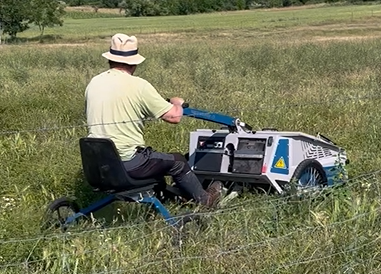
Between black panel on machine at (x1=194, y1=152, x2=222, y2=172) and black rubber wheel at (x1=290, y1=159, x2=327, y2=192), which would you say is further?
black panel on machine at (x1=194, y1=152, x2=222, y2=172)

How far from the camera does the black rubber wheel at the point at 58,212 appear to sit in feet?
17.2

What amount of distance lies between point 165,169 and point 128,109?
0.57 metres

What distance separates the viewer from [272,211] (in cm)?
503

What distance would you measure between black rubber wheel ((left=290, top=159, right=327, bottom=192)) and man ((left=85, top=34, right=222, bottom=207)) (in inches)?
46.3

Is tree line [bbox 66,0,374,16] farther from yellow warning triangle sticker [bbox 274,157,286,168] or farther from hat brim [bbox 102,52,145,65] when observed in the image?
hat brim [bbox 102,52,145,65]

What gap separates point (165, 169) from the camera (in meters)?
5.11

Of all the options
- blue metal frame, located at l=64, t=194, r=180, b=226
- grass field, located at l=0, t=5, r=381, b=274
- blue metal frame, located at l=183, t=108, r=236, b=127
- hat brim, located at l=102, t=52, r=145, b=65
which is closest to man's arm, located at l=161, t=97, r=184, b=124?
→ blue metal frame, located at l=183, t=108, r=236, b=127

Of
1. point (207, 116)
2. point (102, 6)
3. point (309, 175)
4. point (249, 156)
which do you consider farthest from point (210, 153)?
point (102, 6)

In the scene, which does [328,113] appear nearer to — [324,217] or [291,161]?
[291,161]

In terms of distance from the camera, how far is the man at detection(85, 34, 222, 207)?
4887 millimetres

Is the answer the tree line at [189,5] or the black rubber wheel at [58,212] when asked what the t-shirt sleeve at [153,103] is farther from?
the tree line at [189,5]

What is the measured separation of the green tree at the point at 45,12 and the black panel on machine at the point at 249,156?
5307cm

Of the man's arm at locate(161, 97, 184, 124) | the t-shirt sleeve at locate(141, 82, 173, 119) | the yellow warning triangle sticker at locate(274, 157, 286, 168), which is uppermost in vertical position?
the t-shirt sleeve at locate(141, 82, 173, 119)

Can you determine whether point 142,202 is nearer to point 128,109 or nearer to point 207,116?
point 128,109
